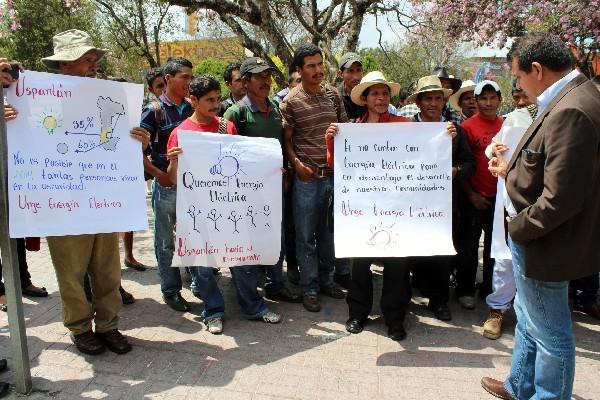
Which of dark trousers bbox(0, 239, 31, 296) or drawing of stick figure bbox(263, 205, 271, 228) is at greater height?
drawing of stick figure bbox(263, 205, 271, 228)

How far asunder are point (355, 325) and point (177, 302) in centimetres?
150

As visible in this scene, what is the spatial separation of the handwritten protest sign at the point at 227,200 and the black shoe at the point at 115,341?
2.05ft

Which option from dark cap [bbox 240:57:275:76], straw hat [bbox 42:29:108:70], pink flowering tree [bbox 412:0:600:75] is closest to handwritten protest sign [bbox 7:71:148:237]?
straw hat [bbox 42:29:108:70]

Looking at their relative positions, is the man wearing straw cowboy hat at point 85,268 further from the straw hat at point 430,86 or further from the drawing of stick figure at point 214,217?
the straw hat at point 430,86

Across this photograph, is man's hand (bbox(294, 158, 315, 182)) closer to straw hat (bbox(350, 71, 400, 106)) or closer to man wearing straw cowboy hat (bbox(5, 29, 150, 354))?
straw hat (bbox(350, 71, 400, 106))

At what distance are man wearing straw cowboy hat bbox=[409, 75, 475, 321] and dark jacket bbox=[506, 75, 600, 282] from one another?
1.43 m

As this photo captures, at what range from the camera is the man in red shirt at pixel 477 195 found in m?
4.10

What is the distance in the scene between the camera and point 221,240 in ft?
12.1

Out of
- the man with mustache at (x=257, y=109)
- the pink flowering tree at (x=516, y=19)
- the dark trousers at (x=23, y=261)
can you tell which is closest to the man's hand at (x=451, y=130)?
the man with mustache at (x=257, y=109)

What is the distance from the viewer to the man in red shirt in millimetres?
4102

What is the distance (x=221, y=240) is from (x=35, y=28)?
1543cm

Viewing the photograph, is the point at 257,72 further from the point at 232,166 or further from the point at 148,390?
the point at 148,390

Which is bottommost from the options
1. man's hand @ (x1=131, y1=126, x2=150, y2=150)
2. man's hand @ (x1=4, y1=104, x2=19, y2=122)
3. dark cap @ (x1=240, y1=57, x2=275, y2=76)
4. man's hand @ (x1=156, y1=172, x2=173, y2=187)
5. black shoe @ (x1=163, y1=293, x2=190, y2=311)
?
black shoe @ (x1=163, y1=293, x2=190, y2=311)

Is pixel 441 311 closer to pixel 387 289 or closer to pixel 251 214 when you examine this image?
pixel 387 289
